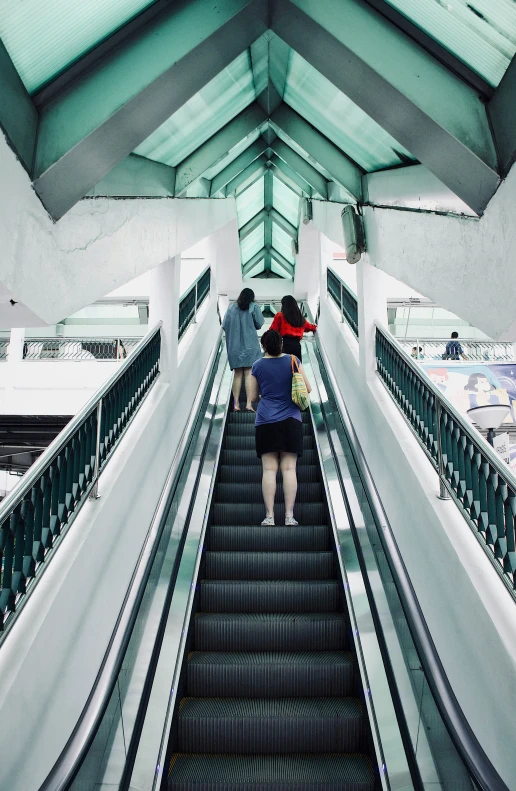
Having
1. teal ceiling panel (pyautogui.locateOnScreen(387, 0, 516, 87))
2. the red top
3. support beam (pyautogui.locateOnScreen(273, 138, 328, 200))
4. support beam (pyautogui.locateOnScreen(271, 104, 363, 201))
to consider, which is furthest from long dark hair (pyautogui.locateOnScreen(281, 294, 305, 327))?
teal ceiling panel (pyautogui.locateOnScreen(387, 0, 516, 87))

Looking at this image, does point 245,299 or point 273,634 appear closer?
point 273,634

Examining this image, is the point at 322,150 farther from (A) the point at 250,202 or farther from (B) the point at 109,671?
(A) the point at 250,202

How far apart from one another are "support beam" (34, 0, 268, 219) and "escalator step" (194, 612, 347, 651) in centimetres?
280

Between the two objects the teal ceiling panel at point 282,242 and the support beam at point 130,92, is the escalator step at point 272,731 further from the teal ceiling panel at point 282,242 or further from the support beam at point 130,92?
the teal ceiling panel at point 282,242

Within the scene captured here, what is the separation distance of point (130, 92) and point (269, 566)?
3376 mm

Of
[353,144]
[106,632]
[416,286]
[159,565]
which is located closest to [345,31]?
[416,286]

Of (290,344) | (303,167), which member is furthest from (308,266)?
(290,344)

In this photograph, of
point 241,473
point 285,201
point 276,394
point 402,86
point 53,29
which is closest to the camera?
point 53,29

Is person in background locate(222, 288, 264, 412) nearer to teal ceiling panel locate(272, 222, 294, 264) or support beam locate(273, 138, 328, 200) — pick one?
support beam locate(273, 138, 328, 200)

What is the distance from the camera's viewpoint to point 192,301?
9250 mm

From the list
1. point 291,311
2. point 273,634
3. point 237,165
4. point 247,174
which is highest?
point 247,174

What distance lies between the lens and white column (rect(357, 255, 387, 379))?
6953 millimetres

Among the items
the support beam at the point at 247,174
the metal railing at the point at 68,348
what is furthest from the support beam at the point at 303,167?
the metal railing at the point at 68,348

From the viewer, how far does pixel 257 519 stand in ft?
19.2
